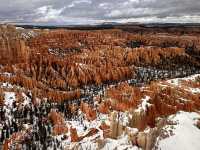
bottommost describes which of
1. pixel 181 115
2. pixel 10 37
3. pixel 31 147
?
pixel 31 147

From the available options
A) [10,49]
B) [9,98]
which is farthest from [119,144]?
[10,49]

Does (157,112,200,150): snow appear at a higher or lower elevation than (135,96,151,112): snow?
higher

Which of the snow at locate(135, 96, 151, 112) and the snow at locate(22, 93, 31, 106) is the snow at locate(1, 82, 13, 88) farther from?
the snow at locate(135, 96, 151, 112)

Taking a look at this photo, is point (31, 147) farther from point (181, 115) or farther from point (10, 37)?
point (10, 37)

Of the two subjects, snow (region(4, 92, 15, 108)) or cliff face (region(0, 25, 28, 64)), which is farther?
cliff face (region(0, 25, 28, 64))

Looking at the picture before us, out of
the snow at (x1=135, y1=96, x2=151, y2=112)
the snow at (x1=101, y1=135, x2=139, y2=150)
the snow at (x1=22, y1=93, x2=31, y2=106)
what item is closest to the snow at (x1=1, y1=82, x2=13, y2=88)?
the snow at (x1=22, y1=93, x2=31, y2=106)

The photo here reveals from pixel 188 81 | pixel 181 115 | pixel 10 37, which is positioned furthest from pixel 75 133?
pixel 10 37

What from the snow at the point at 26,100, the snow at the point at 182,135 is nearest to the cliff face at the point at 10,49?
the snow at the point at 26,100

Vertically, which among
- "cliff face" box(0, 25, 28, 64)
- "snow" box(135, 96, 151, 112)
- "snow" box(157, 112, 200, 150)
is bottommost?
"snow" box(135, 96, 151, 112)
